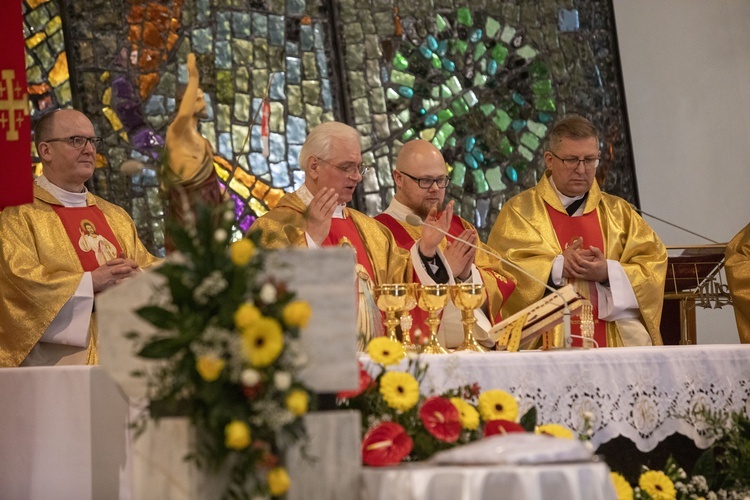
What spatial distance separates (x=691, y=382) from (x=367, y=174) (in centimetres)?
417

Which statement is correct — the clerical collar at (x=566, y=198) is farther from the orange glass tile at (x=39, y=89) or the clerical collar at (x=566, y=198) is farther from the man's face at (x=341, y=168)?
the orange glass tile at (x=39, y=89)

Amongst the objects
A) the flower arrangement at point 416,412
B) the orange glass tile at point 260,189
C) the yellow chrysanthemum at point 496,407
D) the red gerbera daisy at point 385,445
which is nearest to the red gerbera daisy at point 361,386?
the flower arrangement at point 416,412

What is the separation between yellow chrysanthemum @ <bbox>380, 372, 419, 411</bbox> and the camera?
3828mm

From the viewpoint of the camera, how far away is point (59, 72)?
7.96 meters

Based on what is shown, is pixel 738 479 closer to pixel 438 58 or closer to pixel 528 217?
pixel 528 217

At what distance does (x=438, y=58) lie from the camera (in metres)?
8.92

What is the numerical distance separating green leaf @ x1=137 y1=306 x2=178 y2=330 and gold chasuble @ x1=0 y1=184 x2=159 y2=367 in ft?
8.02

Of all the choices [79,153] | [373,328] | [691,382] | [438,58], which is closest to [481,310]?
[373,328]

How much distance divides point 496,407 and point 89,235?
9.14ft

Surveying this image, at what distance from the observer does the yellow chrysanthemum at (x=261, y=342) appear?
3066mm

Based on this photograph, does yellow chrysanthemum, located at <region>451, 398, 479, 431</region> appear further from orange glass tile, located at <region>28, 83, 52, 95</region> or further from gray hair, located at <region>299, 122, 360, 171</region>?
orange glass tile, located at <region>28, 83, 52, 95</region>

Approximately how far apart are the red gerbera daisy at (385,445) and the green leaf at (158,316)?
0.79 metres

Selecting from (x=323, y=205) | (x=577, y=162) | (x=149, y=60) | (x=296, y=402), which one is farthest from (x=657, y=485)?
(x=149, y=60)

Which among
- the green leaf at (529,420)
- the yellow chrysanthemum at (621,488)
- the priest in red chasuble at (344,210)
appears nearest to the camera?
the yellow chrysanthemum at (621,488)
